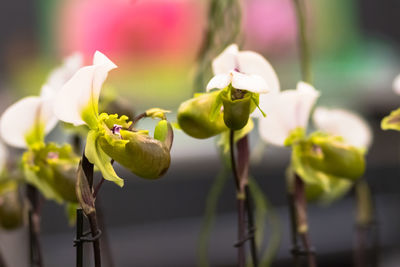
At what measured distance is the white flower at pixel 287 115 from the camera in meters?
0.36

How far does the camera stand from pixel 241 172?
333 millimetres

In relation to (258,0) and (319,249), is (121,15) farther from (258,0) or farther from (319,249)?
(319,249)

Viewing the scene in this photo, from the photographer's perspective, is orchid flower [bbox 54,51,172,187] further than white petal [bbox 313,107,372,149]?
No

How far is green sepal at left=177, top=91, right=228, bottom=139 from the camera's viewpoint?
29cm

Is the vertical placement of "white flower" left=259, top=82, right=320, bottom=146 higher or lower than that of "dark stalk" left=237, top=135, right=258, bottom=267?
higher

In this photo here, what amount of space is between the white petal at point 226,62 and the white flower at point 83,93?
0.08 metres

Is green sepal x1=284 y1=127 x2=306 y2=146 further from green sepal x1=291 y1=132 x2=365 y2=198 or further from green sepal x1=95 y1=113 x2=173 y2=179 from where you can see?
green sepal x1=95 y1=113 x2=173 y2=179

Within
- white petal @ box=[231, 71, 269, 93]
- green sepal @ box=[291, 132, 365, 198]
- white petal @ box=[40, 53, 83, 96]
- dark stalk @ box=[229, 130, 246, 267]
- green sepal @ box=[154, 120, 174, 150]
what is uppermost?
white petal @ box=[40, 53, 83, 96]

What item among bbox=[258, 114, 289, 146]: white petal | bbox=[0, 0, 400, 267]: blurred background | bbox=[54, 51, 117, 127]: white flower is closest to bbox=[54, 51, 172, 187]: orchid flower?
bbox=[54, 51, 117, 127]: white flower

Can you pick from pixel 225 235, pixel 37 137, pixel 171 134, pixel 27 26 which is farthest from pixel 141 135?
pixel 27 26

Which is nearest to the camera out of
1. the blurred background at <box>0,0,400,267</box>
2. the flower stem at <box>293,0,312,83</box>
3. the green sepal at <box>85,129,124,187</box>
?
the green sepal at <box>85,129,124,187</box>

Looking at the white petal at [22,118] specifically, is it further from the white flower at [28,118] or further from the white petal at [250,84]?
the white petal at [250,84]

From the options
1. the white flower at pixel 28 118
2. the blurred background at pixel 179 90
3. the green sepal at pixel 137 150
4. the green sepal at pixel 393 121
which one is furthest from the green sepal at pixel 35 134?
the blurred background at pixel 179 90

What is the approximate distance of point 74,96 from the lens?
267 mm
